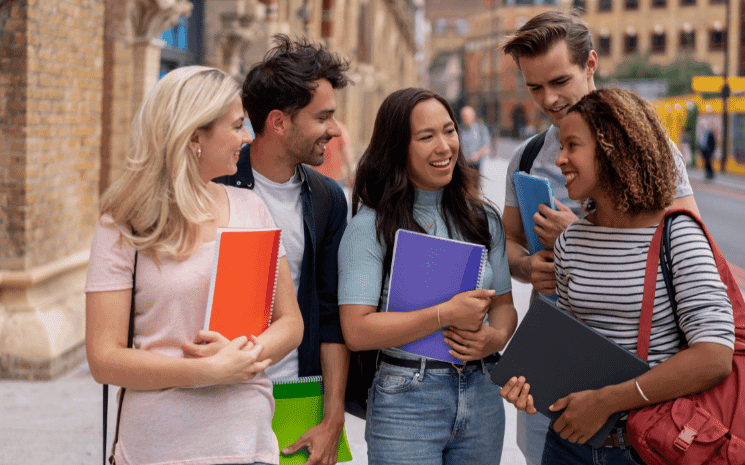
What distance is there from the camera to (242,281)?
6.16 ft

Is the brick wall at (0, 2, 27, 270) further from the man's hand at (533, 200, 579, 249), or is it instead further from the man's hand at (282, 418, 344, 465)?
the man's hand at (533, 200, 579, 249)

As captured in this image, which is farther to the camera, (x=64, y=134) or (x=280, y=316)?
(x=64, y=134)

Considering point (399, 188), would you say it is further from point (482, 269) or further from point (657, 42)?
point (657, 42)

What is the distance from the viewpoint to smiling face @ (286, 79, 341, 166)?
2.53 m

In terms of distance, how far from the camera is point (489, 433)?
242 centimetres

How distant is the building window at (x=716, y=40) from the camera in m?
64.1

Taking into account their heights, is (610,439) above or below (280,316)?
below

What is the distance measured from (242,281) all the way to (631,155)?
3.50 feet

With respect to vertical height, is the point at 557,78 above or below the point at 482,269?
above

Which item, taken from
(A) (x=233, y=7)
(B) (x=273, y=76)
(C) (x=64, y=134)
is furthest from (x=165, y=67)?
(B) (x=273, y=76)

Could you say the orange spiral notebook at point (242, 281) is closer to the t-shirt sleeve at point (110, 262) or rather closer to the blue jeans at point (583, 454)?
the t-shirt sleeve at point (110, 262)

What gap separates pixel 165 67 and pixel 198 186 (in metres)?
7.26

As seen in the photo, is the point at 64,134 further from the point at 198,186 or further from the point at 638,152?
the point at 638,152

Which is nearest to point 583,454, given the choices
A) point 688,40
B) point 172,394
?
point 172,394
